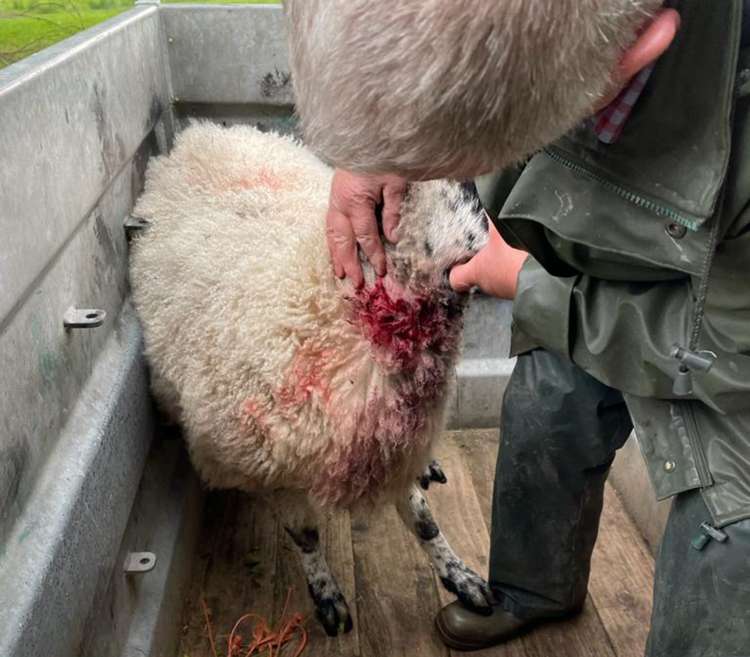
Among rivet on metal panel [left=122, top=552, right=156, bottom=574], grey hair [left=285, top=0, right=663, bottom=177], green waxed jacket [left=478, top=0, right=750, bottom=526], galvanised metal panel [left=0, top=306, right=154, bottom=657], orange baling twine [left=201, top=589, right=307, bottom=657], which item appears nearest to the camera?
grey hair [left=285, top=0, right=663, bottom=177]

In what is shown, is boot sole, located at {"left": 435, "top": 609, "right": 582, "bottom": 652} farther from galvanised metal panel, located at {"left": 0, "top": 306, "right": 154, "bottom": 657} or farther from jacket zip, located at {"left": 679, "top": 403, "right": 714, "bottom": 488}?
jacket zip, located at {"left": 679, "top": 403, "right": 714, "bottom": 488}

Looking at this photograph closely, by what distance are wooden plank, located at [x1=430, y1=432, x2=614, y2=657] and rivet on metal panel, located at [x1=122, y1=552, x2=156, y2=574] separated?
742mm

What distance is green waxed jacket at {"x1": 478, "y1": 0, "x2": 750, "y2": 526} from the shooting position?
862mm

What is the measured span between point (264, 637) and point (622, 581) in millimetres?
836

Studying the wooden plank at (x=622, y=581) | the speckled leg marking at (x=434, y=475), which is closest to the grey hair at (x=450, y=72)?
the wooden plank at (x=622, y=581)

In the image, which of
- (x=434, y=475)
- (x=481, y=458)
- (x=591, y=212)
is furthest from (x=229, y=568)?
(x=591, y=212)

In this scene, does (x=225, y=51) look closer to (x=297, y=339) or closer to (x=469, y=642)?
(x=297, y=339)

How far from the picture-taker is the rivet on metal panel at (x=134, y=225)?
177cm

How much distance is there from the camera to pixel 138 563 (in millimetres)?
1502

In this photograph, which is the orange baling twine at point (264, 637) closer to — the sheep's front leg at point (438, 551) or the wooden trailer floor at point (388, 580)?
Answer: the wooden trailer floor at point (388, 580)

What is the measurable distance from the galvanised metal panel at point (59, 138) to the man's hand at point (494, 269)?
2.02 feet

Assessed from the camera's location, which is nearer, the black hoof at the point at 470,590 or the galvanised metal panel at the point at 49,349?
the galvanised metal panel at the point at 49,349

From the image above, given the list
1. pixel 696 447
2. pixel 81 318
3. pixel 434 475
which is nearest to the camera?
pixel 696 447

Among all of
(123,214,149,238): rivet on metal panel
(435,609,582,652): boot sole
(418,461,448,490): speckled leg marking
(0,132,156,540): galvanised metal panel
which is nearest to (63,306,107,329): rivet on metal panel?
(0,132,156,540): galvanised metal panel
